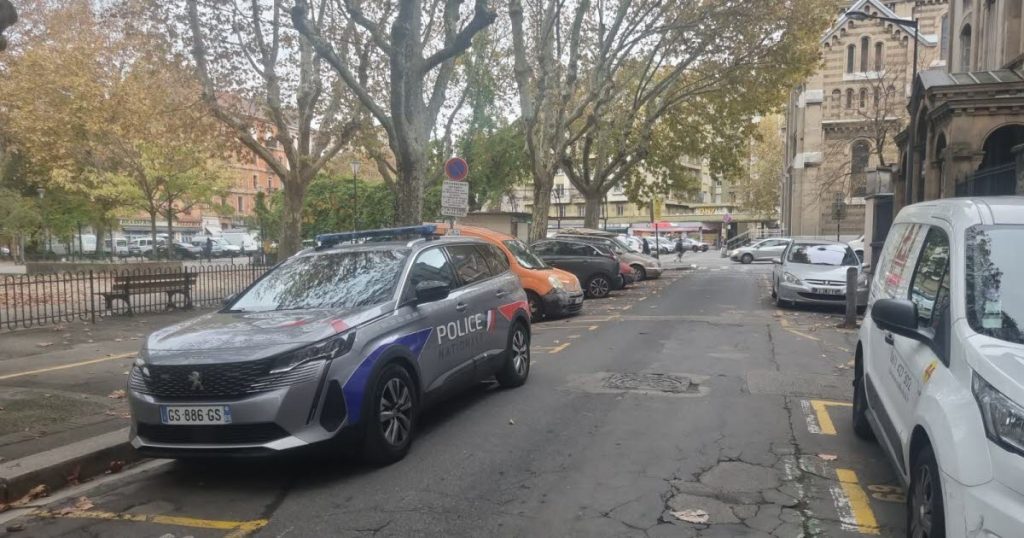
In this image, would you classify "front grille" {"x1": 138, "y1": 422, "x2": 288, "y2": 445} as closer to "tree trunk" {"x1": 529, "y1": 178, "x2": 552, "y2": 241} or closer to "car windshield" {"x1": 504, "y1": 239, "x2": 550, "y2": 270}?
"car windshield" {"x1": 504, "y1": 239, "x2": 550, "y2": 270}

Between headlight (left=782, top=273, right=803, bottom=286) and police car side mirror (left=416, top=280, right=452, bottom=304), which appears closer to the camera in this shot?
police car side mirror (left=416, top=280, right=452, bottom=304)

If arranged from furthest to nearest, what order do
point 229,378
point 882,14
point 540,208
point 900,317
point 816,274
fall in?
point 882,14
point 540,208
point 816,274
point 229,378
point 900,317

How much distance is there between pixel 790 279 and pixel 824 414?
9.58m

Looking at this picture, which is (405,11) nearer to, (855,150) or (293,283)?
(293,283)

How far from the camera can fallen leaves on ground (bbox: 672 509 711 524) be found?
169 inches

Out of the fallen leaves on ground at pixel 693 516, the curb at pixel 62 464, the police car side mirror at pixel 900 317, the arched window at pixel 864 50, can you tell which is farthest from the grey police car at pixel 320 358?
the arched window at pixel 864 50

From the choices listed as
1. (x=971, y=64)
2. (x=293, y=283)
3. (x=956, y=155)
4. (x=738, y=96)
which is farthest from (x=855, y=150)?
(x=293, y=283)

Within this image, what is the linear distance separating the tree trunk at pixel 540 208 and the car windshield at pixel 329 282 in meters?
17.5

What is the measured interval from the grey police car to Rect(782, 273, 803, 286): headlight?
1058 centimetres

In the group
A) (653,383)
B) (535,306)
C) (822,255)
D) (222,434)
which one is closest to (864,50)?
(822,255)

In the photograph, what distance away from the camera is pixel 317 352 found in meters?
4.91

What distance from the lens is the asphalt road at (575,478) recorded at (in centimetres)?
432

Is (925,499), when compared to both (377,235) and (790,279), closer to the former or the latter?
(377,235)

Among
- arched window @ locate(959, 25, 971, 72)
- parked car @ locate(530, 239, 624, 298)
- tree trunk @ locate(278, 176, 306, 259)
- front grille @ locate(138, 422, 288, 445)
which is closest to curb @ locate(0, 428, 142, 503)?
front grille @ locate(138, 422, 288, 445)
